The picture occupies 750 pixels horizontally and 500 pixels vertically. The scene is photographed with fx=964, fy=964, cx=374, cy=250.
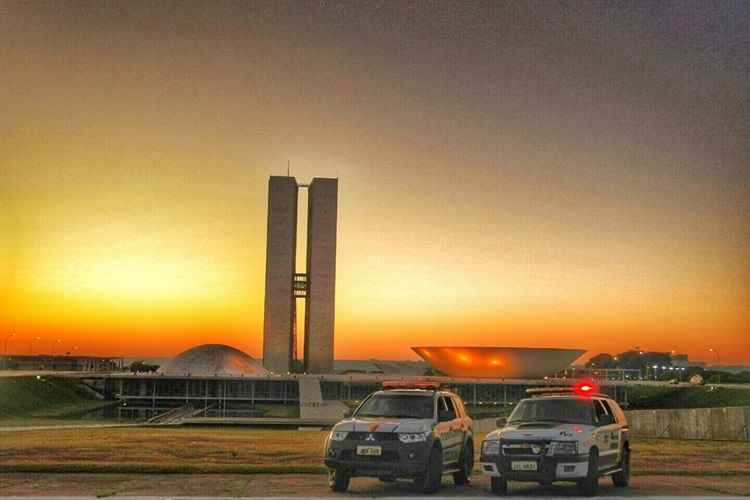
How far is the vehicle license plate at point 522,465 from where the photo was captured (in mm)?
17828

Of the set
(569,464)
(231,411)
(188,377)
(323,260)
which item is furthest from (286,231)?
(569,464)

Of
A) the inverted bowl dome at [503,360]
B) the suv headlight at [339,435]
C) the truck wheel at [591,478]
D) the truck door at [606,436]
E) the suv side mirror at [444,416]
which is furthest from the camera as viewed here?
the inverted bowl dome at [503,360]

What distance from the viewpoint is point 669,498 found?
17.3 m

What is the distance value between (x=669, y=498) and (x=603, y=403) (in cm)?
310

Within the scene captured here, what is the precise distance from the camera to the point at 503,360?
117 metres

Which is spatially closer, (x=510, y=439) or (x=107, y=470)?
(x=510, y=439)

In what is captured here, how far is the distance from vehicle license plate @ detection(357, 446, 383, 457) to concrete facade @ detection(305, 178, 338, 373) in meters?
124

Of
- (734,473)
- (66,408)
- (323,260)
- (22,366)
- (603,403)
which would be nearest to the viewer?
(603,403)

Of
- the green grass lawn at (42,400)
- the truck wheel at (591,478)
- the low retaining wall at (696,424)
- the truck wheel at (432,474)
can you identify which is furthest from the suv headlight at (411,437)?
the green grass lawn at (42,400)

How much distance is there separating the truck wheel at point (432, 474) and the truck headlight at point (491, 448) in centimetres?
88

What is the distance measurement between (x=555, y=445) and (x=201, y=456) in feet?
33.8

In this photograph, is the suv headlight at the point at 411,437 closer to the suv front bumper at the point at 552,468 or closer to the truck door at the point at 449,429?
the truck door at the point at 449,429

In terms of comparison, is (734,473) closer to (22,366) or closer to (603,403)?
(603,403)

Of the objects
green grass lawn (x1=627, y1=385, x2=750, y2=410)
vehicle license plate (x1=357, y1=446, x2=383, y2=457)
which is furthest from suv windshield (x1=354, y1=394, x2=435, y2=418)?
green grass lawn (x1=627, y1=385, x2=750, y2=410)
